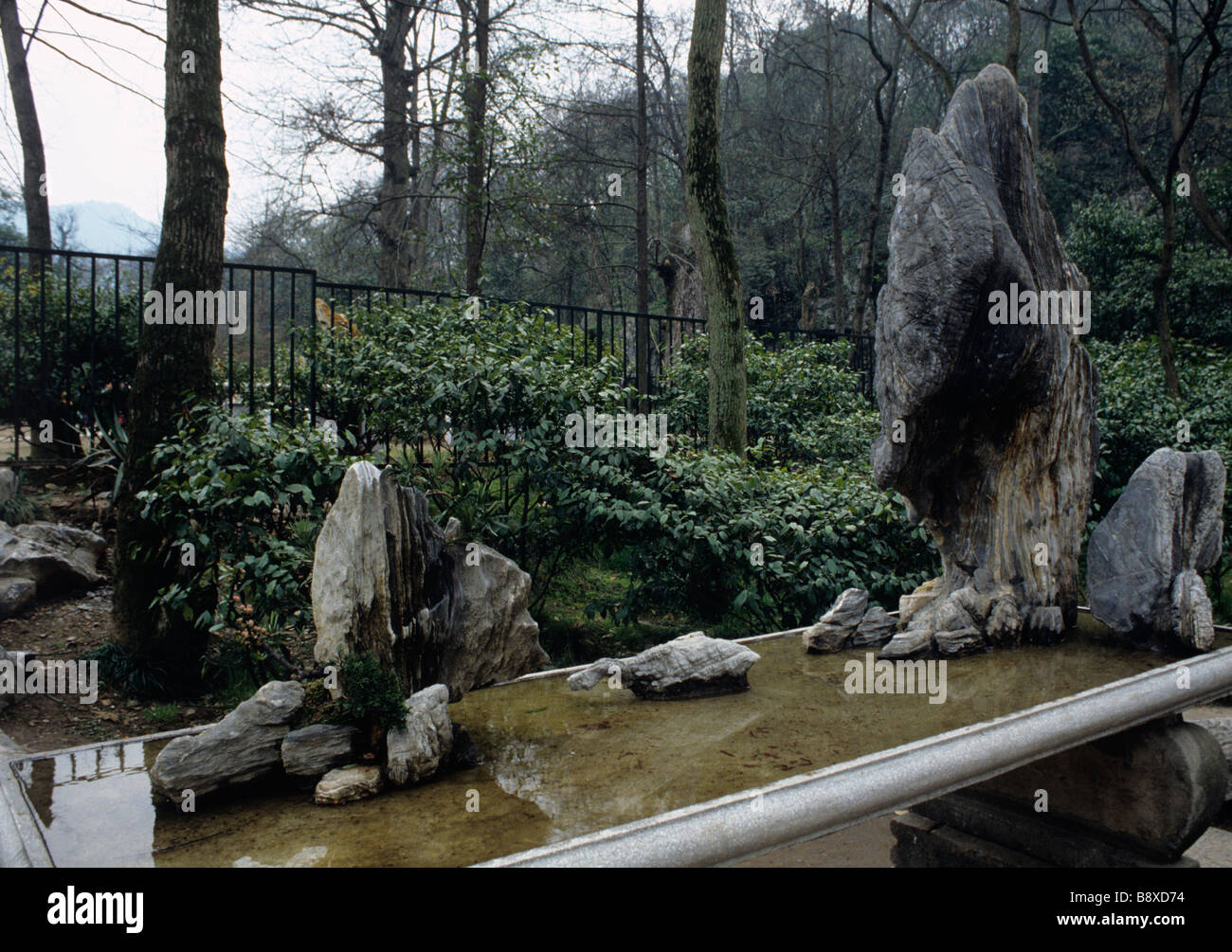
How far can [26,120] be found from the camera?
10.0m

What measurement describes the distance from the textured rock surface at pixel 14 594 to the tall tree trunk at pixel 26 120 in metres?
5.92

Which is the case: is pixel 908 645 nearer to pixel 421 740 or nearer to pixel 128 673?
pixel 421 740

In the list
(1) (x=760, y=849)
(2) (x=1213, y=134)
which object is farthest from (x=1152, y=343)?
(1) (x=760, y=849)

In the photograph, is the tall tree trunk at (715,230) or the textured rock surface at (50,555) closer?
the textured rock surface at (50,555)

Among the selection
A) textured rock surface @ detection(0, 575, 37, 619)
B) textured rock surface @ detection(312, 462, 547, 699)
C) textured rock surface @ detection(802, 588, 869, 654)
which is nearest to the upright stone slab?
textured rock surface @ detection(312, 462, 547, 699)

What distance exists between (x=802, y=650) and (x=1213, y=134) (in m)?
16.3

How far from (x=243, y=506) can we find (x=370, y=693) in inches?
90.5

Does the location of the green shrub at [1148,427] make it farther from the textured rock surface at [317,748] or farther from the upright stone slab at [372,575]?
the textured rock surface at [317,748]

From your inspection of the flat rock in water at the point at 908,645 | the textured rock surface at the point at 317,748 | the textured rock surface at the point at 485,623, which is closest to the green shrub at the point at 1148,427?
the flat rock in water at the point at 908,645

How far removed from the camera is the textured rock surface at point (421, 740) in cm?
254

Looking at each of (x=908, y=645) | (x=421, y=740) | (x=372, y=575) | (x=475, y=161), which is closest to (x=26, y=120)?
(x=475, y=161)

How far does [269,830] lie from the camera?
2260 millimetres
